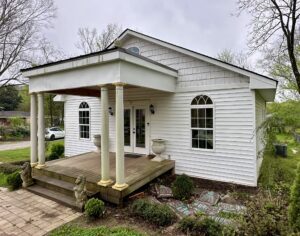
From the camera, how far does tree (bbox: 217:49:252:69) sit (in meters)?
23.7

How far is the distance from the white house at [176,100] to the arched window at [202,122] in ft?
0.12

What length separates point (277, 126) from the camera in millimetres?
3939

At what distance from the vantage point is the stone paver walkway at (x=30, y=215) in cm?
430

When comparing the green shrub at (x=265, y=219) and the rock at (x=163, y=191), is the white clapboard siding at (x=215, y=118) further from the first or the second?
the green shrub at (x=265, y=219)

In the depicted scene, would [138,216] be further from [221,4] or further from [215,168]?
[221,4]

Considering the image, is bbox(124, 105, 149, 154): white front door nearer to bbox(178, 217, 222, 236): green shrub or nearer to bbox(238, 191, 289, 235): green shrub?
bbox(178, 217, 222, 236): green shrub

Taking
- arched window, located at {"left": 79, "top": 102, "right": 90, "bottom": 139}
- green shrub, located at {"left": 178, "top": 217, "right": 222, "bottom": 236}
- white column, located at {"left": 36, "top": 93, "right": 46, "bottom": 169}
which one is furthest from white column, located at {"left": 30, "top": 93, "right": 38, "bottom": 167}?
green shrub, located at {"left": 178, "top": 217, "right": 222, "bottom": 236}

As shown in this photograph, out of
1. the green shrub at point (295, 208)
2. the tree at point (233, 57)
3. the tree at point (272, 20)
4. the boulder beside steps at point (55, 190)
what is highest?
the tree at point (233, 57)

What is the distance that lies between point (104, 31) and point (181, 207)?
22.9 m

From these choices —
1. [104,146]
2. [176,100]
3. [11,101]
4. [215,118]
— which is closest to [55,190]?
[104,146]

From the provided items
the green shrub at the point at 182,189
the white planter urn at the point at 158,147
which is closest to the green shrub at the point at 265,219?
the green shrub at the point at 182,189

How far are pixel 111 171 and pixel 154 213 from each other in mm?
2604

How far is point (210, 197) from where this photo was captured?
568 centimetres

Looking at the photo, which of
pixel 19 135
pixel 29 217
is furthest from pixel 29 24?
pixel 29 217
